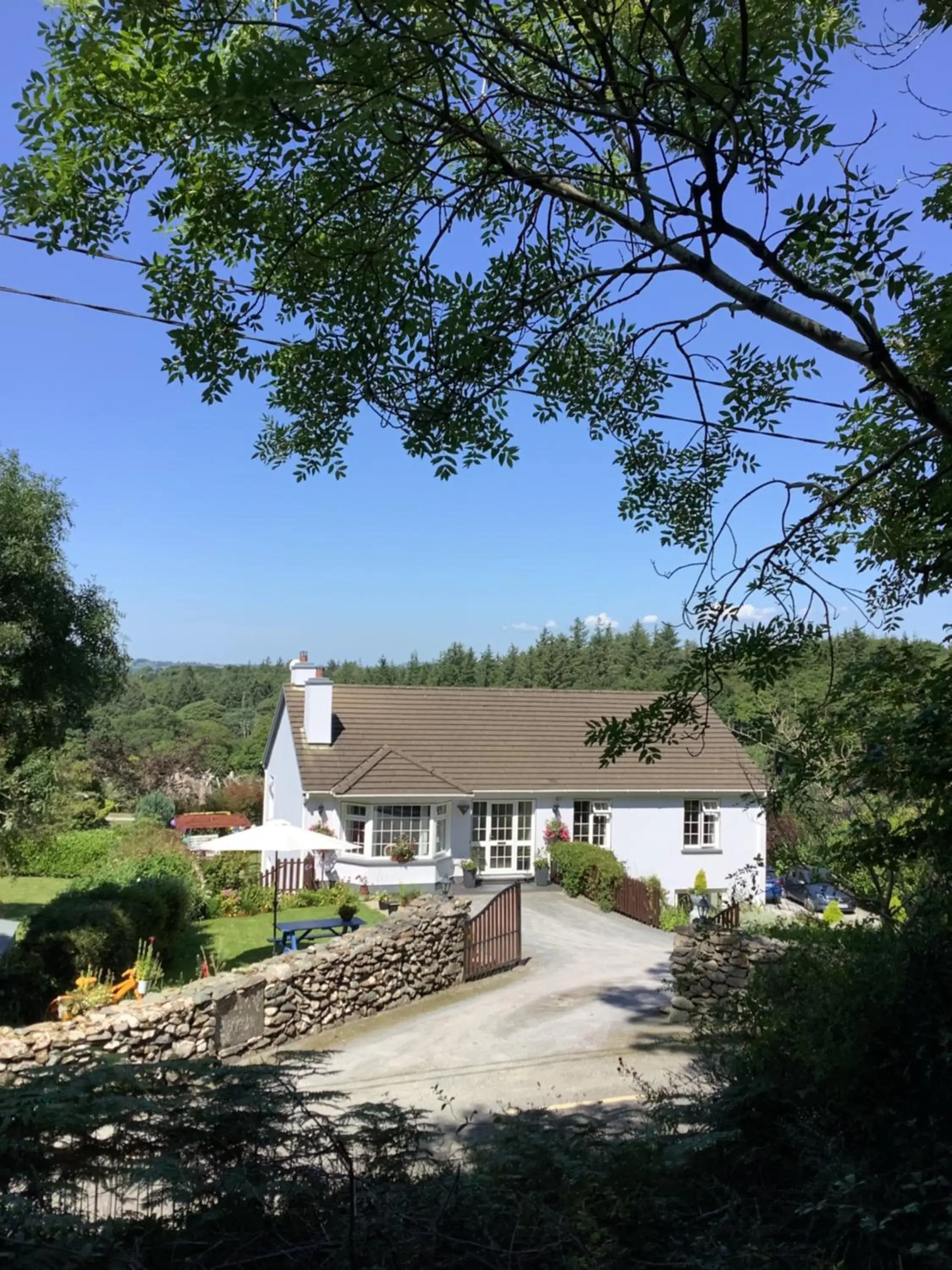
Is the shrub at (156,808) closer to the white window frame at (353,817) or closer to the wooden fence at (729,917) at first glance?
the white window frame at (353,817)

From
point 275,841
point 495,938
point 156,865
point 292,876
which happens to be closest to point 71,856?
point 292,876

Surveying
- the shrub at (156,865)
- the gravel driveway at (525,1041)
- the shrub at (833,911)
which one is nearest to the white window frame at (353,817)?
the shrub at (156,865)

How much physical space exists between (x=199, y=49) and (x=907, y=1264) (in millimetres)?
4984

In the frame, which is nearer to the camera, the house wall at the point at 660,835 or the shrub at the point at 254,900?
the shrub at the point at 254,900

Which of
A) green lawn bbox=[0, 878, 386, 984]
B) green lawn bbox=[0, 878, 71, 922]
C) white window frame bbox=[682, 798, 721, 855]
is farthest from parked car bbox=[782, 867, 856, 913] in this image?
green lawn bbox=[0, 878, 71, 922]

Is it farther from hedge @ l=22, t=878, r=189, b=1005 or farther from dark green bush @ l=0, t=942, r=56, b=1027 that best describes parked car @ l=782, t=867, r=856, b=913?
dark green bush @ l=0, t=942, r=56, b=1027

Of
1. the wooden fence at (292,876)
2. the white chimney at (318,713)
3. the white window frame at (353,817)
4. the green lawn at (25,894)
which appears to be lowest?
the green lawn at (25,894)

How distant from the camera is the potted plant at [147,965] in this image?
36.9 ft

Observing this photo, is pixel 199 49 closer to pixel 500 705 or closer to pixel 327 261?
pixel 327 261

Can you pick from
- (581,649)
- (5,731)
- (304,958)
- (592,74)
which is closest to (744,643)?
(592,74)

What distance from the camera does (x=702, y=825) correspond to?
85.2ft

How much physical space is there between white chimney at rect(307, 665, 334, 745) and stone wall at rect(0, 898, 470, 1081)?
33.8 ft

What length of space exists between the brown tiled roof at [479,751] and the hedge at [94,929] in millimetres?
9537

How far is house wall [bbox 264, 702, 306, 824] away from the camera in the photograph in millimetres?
24312
